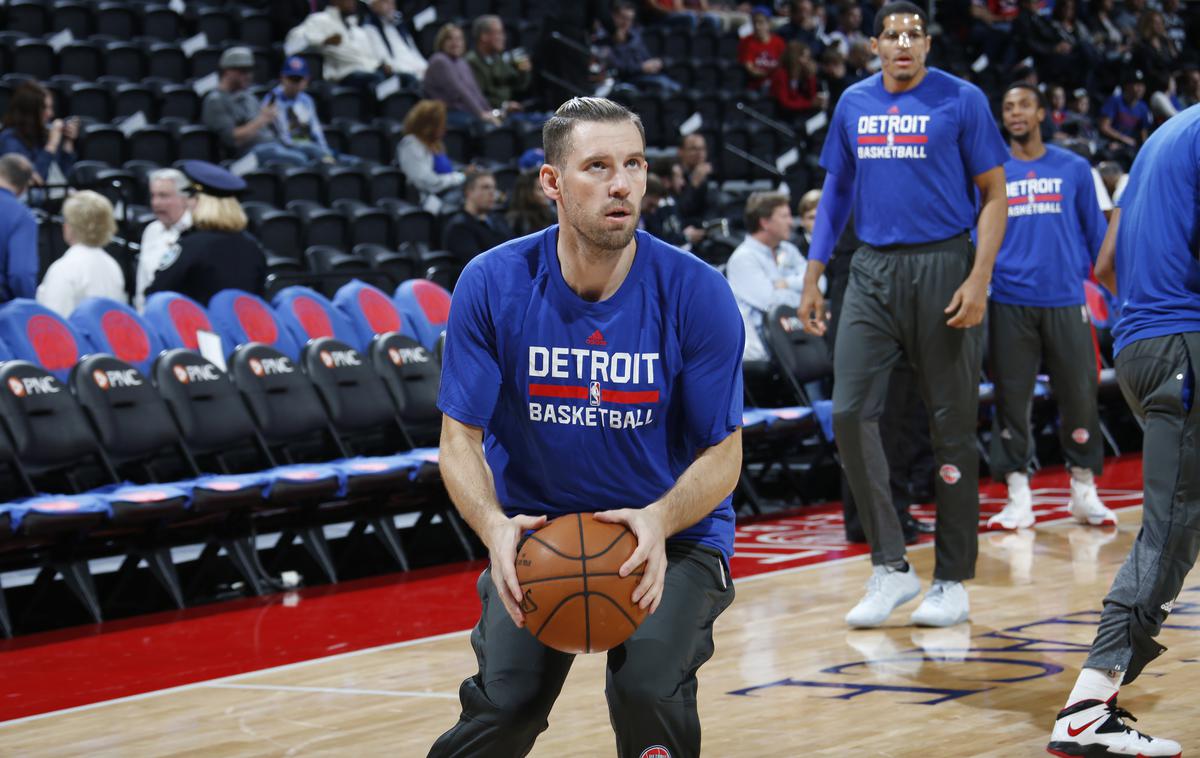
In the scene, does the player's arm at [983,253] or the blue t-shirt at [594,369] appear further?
the player's arm at [983,253]

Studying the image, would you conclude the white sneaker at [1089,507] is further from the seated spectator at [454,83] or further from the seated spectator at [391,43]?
the seated spectator at [391,43]

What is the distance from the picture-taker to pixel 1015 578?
6.30m

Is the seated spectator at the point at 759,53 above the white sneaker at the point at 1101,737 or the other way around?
above

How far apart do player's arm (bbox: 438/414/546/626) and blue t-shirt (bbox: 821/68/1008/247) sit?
9.15ft

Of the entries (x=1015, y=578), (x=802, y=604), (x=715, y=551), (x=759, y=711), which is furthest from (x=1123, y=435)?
(x=715, y=551)

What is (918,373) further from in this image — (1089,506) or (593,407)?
(593,407)

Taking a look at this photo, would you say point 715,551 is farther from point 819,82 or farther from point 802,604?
point 819,82

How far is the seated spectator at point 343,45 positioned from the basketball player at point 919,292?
7.73 metres

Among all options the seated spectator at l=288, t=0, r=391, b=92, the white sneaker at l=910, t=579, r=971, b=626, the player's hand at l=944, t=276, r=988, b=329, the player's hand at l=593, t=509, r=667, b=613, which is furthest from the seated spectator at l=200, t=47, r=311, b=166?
the player's hand at l=593, t=509, r=667, b=613

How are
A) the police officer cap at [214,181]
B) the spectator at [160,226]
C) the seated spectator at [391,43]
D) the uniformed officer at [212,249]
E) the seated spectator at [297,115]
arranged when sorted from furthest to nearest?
the seated spectator at [391,43], the seated spectator at [297,115], the spectator at [160,226], the uniformed officer at [212,249], the police officer cap at [214,181]

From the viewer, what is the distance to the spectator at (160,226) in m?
8.32

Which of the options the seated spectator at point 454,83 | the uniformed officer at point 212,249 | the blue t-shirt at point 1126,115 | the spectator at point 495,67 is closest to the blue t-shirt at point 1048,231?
the uniformed officer at point 212,249

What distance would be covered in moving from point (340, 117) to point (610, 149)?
32.7 feet

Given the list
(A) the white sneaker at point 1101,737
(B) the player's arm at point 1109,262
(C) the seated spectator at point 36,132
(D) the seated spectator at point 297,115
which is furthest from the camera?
(D) the seated spectator at point 297,115
